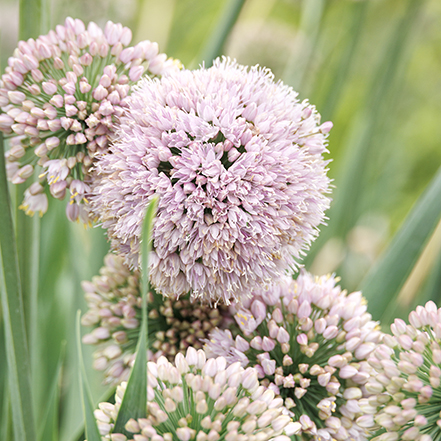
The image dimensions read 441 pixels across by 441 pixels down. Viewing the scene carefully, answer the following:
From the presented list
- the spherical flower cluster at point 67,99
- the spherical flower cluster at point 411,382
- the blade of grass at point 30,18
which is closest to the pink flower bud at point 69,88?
the spherical flower cluster at point 67,99

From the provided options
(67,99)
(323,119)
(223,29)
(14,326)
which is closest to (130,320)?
(14,326)

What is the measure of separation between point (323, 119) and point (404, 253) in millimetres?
473

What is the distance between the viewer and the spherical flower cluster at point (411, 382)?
1.22 feet

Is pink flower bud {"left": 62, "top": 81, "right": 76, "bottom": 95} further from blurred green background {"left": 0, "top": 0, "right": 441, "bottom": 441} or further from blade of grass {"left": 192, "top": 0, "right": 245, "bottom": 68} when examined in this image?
blade of grass {"left": 192, "top": 0, "right": 245, "bottom": 68}

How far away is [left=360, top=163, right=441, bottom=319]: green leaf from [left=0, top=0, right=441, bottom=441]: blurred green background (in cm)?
1

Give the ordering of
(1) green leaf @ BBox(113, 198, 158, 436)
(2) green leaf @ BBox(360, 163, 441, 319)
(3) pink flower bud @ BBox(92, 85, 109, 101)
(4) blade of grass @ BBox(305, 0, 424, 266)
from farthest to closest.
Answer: (4) blade of grass @ BBox(305, 0, 424, 266) → (2) green leaf @ BBox(360, 163, 441, 319) → (3) pink flower bud @ BBox(92, 85, 109, 101) → (1) green leaf @ BBox(113, 198, 158, 436)

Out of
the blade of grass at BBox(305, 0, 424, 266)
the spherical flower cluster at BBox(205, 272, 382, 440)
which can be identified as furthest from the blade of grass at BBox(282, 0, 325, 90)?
the spherical flower cluster at BBox(205, 272, 382, 440)

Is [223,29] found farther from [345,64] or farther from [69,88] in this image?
[345,64]

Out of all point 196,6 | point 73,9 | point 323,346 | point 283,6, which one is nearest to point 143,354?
point 323,346

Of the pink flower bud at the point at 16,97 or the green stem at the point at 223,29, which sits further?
the green stem at the point at 223,29

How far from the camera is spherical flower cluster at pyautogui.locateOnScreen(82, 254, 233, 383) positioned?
1.60ft

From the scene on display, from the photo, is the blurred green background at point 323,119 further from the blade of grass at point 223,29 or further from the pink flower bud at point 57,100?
the pink flower bud at point 57,100

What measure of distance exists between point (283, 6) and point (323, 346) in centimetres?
246

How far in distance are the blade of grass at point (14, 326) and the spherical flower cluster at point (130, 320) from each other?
3.3 inches
